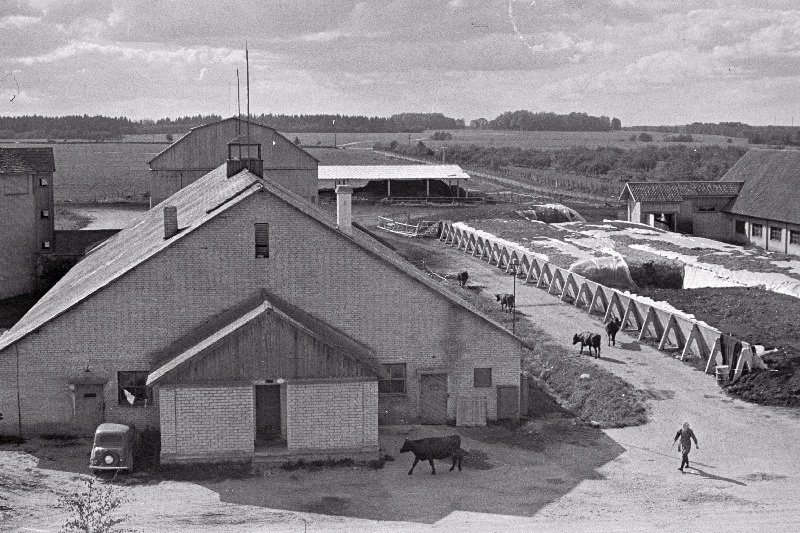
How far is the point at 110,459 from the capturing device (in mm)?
25656

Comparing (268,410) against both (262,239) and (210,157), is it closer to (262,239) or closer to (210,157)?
(262,239)

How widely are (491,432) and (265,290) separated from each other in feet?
24.4

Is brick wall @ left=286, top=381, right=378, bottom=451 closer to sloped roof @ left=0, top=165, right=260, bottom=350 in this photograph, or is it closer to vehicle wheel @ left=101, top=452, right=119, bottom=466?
vehicle wheel @ left=101, top=452, right=119, bottom=466

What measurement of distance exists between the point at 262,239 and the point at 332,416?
5.56 m

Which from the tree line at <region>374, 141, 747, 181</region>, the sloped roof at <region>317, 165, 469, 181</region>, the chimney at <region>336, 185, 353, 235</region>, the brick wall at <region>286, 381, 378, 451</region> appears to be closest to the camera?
the brick wall at <region>286, 381, 378, 451</region>

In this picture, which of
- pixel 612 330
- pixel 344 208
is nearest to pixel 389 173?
pixel 612 330

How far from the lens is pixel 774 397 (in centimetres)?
3297

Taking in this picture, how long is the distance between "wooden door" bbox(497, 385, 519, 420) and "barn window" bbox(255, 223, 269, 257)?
25.2 ft

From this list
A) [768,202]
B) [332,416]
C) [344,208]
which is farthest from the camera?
[768,202]

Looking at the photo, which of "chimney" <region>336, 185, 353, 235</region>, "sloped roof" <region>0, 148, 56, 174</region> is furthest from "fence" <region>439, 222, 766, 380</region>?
"sloped roof" <region>0, 148, 56, 174</region>

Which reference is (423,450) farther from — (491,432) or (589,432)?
(589,432)

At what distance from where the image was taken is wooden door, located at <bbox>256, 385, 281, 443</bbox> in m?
28.3

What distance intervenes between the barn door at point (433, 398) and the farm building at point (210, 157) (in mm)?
30492

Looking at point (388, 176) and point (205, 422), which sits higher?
point (388, 176)
